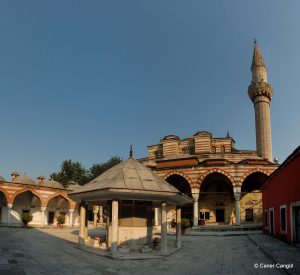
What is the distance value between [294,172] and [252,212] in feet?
78.4

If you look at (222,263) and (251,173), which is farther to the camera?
(251,173)

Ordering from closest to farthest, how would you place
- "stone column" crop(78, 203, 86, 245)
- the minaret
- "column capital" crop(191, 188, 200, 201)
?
1. "stone column" crop(78, 203, 86, 245)
2. "column capital" crop(191, 188, 200, 201)
3. the minaret

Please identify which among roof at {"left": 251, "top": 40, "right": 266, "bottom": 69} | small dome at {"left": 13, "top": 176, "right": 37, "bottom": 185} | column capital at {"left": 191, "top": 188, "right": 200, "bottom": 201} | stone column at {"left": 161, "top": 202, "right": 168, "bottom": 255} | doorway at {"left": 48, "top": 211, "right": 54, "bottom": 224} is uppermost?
roof at {"left": 251, "top": 40, "right": 266, "bottom": 69}

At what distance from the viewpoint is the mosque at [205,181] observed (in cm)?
3075

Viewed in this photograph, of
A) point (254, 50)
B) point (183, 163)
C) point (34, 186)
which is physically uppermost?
point (254, 50)

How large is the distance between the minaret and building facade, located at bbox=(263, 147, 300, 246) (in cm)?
2082

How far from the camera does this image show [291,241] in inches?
555

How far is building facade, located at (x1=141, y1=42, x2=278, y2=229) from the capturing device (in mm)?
31469

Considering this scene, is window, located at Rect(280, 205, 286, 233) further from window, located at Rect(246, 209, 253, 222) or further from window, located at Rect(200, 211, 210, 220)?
window, located at Rect(200, 211, 210, 220)

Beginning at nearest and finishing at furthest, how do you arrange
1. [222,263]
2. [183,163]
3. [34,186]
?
[222,263], [34,186], [183,163]

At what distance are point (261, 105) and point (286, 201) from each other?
93.9 ft

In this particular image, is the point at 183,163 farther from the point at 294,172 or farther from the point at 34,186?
the point at 294,172

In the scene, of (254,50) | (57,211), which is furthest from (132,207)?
(254,50)

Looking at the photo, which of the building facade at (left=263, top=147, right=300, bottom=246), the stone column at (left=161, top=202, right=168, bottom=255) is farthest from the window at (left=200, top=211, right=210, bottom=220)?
the stone column at (left=161, top=202, right=168, bottom=255)
